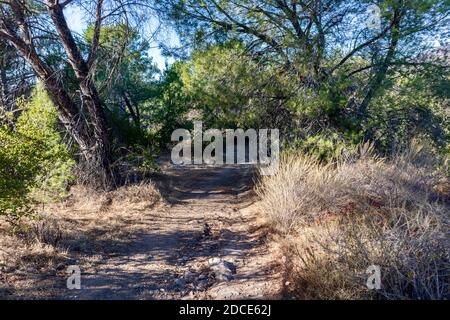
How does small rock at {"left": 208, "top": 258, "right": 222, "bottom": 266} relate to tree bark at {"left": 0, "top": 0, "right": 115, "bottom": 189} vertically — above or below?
below

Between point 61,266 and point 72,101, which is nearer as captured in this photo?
point 61,266

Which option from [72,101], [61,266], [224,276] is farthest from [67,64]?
[224,276]

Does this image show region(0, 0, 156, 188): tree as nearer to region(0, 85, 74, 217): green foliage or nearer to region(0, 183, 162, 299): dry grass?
region(0, 183, 162, 299): dry grass

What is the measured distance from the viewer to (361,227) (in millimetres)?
3660

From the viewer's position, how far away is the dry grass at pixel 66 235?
3900mm

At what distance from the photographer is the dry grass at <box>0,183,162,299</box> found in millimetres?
3900

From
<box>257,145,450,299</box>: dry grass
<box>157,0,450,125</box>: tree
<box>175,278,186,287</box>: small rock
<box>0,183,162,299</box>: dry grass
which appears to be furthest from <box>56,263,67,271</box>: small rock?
<box>157,0,450,125</box>: tree

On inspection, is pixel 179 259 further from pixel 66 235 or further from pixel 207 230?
pixel 66 235

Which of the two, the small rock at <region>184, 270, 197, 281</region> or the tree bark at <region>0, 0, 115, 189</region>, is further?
the tree bark at <region>0, 0, 115, 189</region>

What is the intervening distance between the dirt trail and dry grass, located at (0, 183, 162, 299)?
1.05 ft

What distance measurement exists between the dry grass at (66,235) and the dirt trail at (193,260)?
1.05 feet

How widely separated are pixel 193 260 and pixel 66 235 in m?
1.96

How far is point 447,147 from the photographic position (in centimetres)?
755

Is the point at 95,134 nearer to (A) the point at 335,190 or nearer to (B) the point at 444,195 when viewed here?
(A) the point at 335,190
